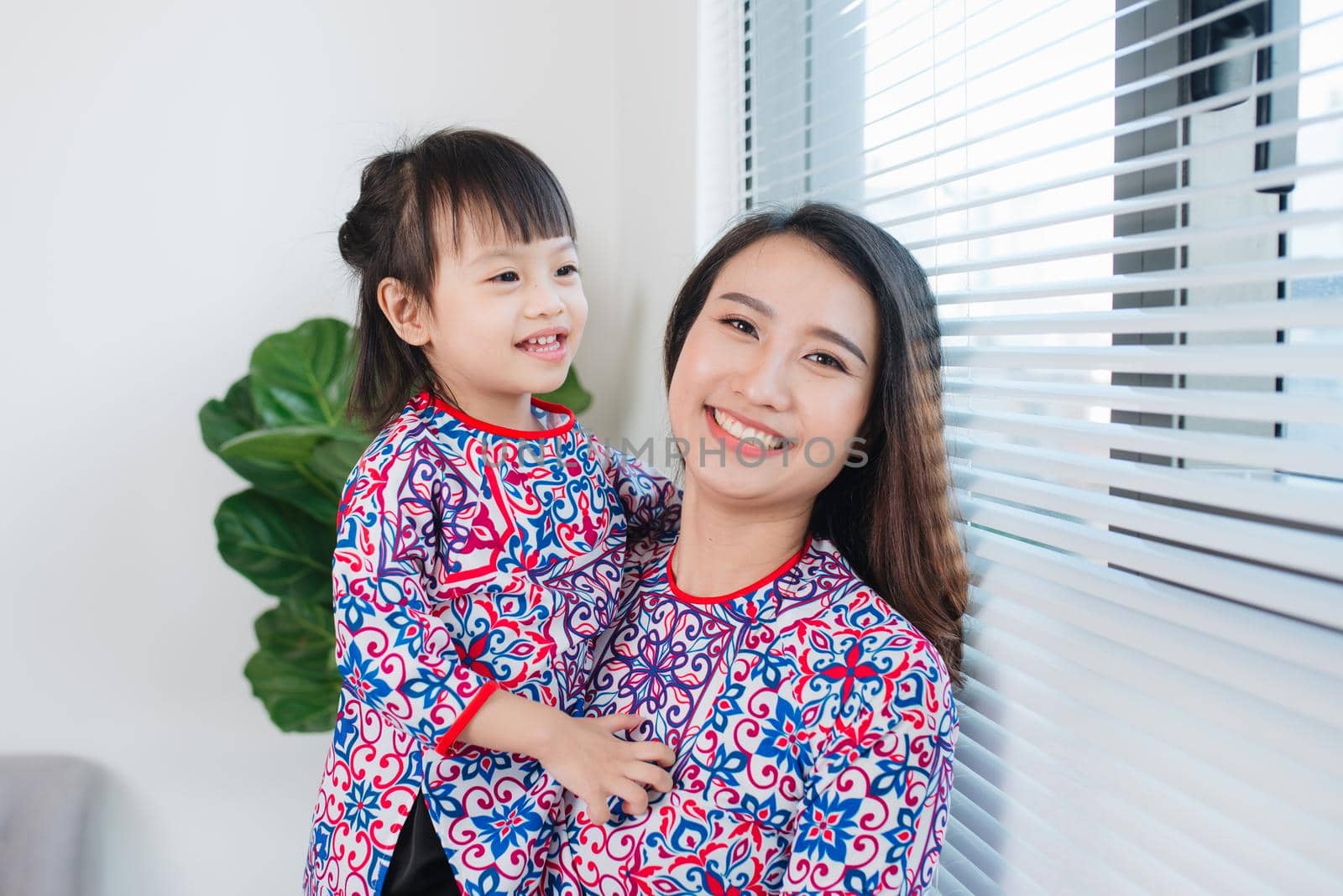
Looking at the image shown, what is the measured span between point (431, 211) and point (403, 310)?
5.6 inches

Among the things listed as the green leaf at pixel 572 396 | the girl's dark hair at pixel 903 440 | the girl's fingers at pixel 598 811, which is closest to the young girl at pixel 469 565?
the girl's fingers at pixel 598 811

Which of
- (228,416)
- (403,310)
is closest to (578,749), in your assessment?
(403,310)

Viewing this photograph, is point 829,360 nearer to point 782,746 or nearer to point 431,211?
point 782,746

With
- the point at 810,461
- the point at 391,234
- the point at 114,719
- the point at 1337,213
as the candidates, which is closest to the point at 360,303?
the point at 391,234

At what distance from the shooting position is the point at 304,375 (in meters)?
1.91

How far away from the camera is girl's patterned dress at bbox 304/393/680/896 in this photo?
105 centimetres

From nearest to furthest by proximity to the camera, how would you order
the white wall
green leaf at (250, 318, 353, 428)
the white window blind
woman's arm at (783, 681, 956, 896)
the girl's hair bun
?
the white window blind → woman's arm at (783, 681, 956, 896) → the girl's hair bun → green leaf at (250, 318, 353, 428) → the white wall

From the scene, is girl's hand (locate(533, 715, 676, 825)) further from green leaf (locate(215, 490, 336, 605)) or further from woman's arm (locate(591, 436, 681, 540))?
green leaf (locate(215, 490, 336, 605))

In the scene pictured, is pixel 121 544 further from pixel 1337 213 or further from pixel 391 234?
pixel 1337 213

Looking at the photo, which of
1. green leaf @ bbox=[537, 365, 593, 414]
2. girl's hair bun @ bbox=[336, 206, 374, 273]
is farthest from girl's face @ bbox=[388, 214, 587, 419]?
green leaf @ bbox=[537, 365, 593, 414]

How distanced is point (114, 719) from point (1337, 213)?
2.42 meters

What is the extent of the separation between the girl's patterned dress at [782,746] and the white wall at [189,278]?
1011mm

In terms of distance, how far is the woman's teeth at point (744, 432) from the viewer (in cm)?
105

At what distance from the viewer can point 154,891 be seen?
7.24ft
